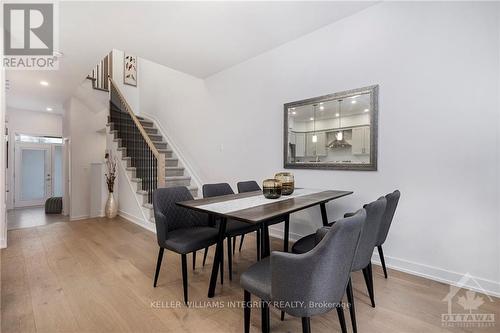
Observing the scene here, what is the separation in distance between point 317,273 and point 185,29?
9.71ft

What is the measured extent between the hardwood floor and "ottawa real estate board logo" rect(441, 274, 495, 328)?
0.10 feet

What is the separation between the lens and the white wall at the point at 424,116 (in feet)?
6.40

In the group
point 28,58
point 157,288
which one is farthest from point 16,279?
point 28,58

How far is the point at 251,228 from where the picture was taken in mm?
2445

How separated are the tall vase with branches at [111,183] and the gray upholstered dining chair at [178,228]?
3.33 meters

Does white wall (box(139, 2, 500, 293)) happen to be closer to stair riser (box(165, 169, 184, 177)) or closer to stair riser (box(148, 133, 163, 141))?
stair riser (box(165, 169, 184, 177))

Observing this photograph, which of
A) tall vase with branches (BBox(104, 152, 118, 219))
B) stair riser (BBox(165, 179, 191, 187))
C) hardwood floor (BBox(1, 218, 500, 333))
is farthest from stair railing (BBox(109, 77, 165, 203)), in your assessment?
hardwood floor (BBox(1, 218, 500, 333))

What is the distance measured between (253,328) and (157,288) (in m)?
0.99

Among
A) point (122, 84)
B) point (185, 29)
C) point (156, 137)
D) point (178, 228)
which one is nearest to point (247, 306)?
point (178, 228)

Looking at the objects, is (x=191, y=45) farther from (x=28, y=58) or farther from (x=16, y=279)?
(x=16, y=279)

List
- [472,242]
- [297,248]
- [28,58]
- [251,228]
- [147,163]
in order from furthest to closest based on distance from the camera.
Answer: [147,163]
[28,58]
[251,228]
[472,242]
[297,248]

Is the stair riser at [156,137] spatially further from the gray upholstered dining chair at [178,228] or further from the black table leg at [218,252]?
the black table leg at [218,252]

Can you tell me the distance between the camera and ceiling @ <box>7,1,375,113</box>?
244 cm

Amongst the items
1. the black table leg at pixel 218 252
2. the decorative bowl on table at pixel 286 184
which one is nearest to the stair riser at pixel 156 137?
the decorative bowl on table at pixel 286 184
